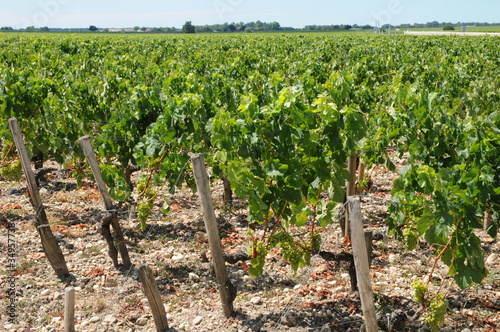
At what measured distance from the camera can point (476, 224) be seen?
3.53 meters

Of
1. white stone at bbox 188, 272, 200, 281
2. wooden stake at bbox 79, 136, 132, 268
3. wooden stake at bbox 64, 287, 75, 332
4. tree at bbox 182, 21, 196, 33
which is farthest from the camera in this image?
tree at bbox 182, 21, 196, 33

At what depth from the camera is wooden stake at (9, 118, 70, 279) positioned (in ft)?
16.6

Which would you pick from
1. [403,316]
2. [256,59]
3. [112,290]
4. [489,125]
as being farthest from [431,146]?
[256,59]

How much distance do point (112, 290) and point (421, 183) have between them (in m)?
3.15

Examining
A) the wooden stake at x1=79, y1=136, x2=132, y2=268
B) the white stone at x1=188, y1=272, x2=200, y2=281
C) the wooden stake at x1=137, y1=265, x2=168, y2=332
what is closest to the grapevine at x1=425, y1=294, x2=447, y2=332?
the wooden stake at x1=137, y1=265, x2=168, y2=332

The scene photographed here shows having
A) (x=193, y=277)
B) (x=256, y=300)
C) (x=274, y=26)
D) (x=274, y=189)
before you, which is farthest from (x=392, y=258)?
(x=274, y=26)

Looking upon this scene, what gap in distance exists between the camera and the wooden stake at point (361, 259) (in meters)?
3.14

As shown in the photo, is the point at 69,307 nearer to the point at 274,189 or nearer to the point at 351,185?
the point at 274,189

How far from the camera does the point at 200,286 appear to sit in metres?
5.09

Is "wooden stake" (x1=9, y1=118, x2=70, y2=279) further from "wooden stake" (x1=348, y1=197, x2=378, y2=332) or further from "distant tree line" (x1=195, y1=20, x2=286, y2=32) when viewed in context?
"distant tree line" (x1=195, y1=20, x2=286, y2=32)

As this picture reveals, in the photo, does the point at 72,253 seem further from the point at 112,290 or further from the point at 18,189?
the point at 18,189

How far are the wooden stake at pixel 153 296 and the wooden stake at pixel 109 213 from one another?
1163 mm

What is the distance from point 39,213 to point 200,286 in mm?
1768

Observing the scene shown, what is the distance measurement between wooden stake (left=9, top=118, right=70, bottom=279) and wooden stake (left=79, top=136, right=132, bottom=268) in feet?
1.67
